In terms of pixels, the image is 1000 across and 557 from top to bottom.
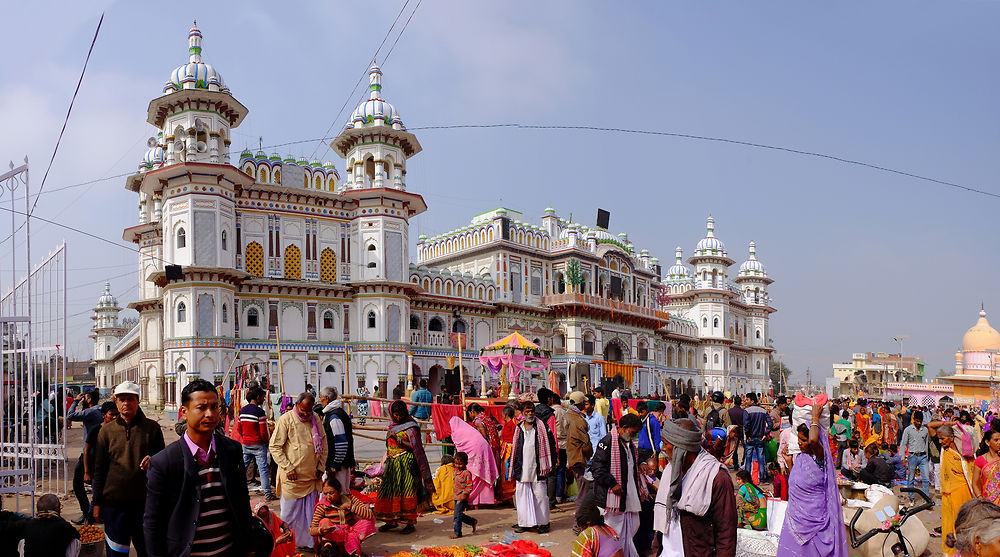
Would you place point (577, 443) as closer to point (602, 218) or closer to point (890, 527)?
point (890, 527)

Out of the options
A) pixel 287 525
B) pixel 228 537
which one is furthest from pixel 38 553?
pixel 287 525

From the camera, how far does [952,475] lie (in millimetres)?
7359

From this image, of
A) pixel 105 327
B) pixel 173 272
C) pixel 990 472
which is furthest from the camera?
pixel 105 327

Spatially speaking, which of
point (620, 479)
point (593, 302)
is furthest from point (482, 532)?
point (593, 302)

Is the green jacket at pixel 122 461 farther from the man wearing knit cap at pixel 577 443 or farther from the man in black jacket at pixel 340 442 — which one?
the man wearing knit cap at pixel 577 443

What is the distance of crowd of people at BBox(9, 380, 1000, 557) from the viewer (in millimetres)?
3990

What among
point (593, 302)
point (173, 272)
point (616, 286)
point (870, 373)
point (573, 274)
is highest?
point (573, 274)

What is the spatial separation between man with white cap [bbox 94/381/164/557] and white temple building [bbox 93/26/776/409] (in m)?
12.0

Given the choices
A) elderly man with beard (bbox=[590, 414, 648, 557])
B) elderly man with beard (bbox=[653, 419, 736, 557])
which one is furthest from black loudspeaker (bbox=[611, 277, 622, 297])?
elderly man with beard (bbox=[653, 419, 736, 557])

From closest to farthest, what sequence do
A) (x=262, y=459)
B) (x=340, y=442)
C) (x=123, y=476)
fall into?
(x=123, y=476) < (x=340, y=442) < (x=262, y=459)

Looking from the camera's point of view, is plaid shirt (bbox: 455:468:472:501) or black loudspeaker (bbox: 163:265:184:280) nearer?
plaid shirt (bbox: 455:468:472:501)

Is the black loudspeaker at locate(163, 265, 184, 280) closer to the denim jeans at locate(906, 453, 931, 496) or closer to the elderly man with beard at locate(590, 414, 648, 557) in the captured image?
the elderly man with beard at locate(590, 414, 648, 557)

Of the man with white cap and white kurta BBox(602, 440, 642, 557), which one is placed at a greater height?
the man with white cap

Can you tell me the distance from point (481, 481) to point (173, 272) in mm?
18339
